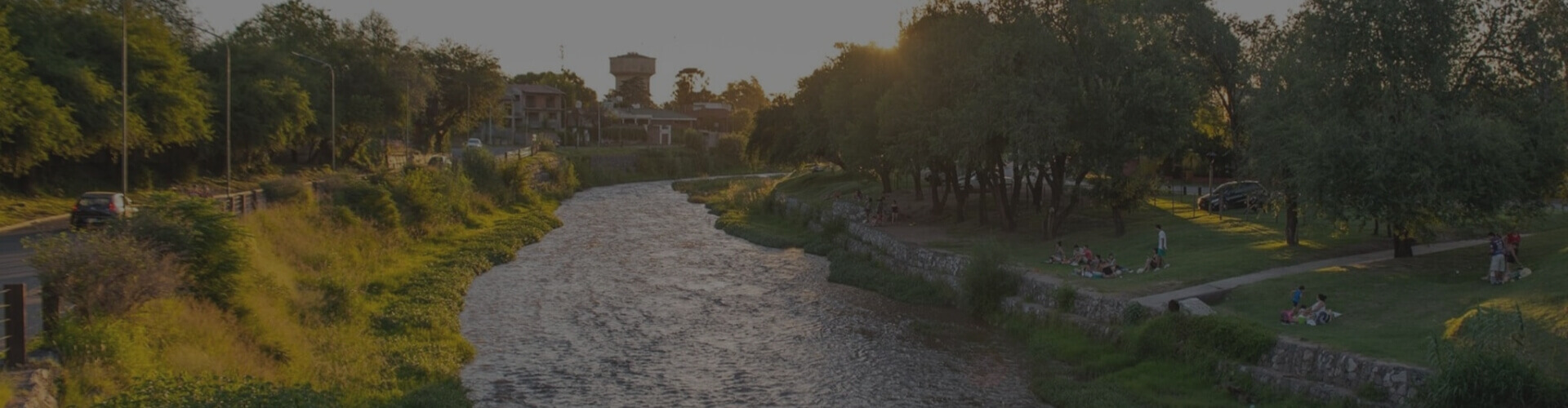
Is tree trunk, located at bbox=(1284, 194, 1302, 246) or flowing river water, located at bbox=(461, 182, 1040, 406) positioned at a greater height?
tree trunk, located at bbox=(1284, 194, 1302, 246)

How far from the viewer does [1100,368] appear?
23078 millimetres

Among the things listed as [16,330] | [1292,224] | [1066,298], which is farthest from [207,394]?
[1292,224]

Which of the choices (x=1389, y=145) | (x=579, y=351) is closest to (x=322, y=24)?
(x=579, y=351)

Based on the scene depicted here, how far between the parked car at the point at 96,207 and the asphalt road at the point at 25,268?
170cm

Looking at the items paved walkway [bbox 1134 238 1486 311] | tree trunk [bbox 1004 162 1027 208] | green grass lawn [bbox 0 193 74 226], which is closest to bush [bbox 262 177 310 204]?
green grass lawn [bbox 0 193 74 226]

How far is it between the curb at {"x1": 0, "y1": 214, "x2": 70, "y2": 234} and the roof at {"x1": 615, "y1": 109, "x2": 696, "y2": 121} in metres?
131

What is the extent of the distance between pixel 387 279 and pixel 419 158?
4739 cm

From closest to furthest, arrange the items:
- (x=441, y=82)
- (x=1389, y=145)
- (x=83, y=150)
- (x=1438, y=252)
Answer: (x=1389, y=145) < (x=1438, y=252) < (x=83, y=150) < (x=441, y=82)

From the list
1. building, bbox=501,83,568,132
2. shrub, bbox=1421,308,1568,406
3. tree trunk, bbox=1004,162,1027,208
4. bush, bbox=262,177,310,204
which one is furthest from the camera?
building, bbox=501,83,568,132

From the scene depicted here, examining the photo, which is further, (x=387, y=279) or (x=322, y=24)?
(x=322, y=24)

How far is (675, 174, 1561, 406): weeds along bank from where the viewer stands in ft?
53.0

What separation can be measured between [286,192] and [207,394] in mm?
29713

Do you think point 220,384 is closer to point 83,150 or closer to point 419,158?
point 83,150

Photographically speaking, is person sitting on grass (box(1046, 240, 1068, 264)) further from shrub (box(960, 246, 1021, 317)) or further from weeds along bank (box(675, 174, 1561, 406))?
shrub (box(960, 246, 1021, 317))
